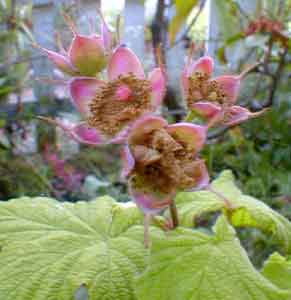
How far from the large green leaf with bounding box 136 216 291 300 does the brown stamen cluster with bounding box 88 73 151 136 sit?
0.32ft

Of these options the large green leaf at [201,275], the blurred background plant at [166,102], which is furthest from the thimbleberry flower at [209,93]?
the blurred background plant at [166,102]

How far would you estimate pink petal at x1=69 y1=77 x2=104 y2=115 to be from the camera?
1.33ft

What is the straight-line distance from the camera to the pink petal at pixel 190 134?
0.37 metres

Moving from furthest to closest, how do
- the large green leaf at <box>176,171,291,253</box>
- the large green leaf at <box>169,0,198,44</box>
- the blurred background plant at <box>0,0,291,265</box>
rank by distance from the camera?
the blurred background plant at <box>0,0,291,265</box> → the large green leaf at <box>169,0,198,44</box> → the large green leaf at <box>176,171,291,253</box>

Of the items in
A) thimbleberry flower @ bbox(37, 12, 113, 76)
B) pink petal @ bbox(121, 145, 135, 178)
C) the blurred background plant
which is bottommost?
the blurred background plant

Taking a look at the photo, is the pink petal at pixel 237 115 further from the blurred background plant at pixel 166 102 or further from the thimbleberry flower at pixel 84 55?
the blurred background plant at pixel 166 102

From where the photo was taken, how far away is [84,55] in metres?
0.41

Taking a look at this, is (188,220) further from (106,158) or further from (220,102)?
(106,158)

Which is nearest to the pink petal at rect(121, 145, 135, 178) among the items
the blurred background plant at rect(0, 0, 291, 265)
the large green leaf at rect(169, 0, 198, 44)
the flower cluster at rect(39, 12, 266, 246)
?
the flower cluster at rect(39, 12, 266, 246)

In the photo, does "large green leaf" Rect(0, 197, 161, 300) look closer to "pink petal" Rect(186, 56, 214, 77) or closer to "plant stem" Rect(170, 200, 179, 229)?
"plant stem" Rect(170, 200, 179, 229)

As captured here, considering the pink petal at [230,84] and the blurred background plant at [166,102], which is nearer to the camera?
the pink petal at [230,84]

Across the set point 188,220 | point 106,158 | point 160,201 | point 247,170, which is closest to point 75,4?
point 106,158

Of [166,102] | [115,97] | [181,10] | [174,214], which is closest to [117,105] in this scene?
[115,97]

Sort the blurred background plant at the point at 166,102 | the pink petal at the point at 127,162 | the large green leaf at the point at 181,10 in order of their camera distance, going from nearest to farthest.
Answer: the pink petal at the point at 127,162
the large green leaf at the point at 181,10
the blurred background plant at the point at 166,102
